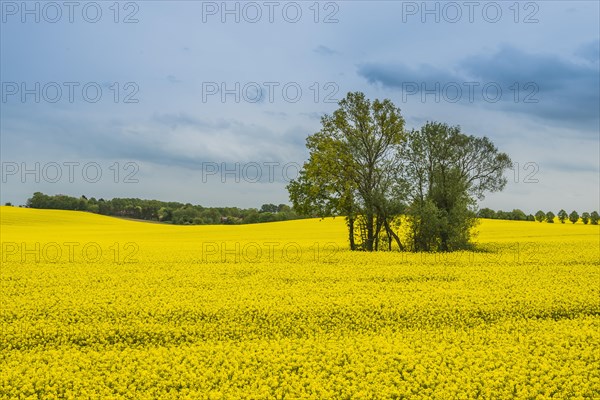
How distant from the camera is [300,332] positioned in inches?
585

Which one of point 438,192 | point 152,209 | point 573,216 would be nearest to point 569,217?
point 573,216

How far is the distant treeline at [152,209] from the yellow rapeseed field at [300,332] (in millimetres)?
90362

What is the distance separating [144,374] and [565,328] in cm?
1209

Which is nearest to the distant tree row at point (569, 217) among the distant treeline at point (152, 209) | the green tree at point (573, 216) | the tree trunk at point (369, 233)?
the green tree at point (573, 216)

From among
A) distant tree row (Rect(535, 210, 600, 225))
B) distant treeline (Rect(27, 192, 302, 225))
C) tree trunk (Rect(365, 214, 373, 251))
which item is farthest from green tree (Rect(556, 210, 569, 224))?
tree trunk (Rect(365, 214, 373, 251))

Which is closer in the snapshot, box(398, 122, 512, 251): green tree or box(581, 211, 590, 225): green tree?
box(398, 122, 512, 251): green tree

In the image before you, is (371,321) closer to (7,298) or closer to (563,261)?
(7,298)

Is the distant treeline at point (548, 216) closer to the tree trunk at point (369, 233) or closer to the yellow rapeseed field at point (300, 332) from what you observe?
the tree trunk at point (369, 233)

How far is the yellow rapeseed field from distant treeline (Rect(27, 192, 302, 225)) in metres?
→ 90.4

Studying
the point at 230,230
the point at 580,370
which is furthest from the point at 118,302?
the point at 230,230

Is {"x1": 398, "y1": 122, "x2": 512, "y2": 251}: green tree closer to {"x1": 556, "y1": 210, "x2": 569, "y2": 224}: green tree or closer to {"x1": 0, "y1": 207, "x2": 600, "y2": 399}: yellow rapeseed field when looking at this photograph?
{"x1": 0, "y1": 207, "x2": 600, "y2": 399}: yellow rapeseed field

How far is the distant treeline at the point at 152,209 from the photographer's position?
118312 millimetres

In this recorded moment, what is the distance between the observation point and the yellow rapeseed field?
10.7 meters

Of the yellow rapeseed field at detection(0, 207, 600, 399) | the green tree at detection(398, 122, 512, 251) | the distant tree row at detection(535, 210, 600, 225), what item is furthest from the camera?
the distant tree row at detection(535, 210, 600, 225)
